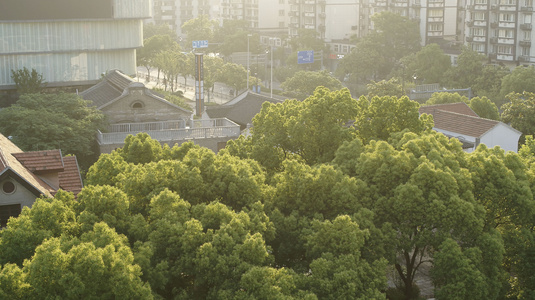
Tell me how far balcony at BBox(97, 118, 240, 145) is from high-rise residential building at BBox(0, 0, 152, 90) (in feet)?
62.9

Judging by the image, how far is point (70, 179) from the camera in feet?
127

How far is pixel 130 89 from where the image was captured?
5691 centimetres

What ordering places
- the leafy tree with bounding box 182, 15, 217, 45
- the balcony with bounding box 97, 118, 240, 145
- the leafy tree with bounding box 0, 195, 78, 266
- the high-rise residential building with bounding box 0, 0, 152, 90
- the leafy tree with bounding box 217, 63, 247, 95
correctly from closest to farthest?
the leafy tree with bounding box 0, 195, 78, 266
the balcony with bounding box 97, 118, 240, 145
the high-rise residential building with bounding box 0, 0, 152, 90
the leafy tree with bounding box 217, 63, 247, 95
the leafy tree with bounding box 182, 15, 217, 45

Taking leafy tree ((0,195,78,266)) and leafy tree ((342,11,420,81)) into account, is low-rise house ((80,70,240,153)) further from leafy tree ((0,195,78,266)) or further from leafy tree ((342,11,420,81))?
leafy tree ((342,11,420,81))

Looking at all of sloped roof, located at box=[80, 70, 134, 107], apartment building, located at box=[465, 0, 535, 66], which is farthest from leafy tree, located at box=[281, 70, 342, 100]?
sloped roof, located at box=[80, 70, 134, 107]

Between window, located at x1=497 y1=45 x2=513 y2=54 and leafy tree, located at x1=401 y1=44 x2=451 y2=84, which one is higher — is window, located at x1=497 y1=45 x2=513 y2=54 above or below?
above

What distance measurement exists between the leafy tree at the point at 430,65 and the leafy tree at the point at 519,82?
44.0 feet

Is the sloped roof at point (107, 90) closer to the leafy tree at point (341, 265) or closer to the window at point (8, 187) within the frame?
the window at point (8, 187)

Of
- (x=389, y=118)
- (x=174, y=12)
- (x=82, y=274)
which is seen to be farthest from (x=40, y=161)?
(x=174, y=12)

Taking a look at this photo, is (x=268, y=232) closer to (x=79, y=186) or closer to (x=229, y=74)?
(x=79, y=186)

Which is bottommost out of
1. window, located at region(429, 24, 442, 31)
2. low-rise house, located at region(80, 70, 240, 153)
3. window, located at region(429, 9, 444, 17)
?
low-rise house, located at region(80, 70, 240, 153)

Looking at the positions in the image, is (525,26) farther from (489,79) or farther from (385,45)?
(385,45)

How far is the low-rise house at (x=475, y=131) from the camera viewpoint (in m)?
55.0

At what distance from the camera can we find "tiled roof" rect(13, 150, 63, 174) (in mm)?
35812
